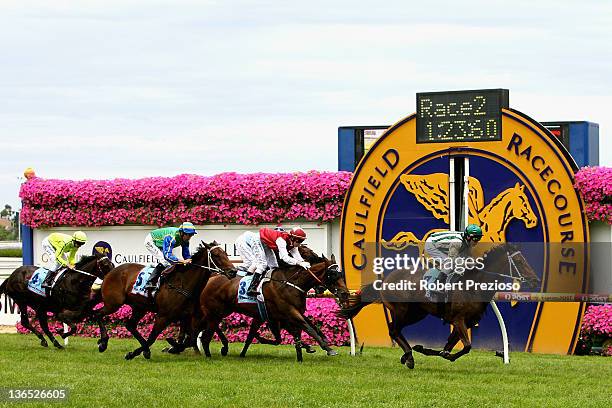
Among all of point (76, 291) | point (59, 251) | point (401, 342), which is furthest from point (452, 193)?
point (59, 251)

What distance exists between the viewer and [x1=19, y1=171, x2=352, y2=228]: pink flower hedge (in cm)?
1980

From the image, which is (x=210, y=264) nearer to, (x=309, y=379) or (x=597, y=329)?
(x=309, y=379)

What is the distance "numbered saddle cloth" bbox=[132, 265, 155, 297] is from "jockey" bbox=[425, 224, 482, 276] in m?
4.26

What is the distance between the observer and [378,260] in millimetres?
17062

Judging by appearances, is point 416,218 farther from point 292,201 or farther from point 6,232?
point 6,232

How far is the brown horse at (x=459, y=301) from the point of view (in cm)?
1427

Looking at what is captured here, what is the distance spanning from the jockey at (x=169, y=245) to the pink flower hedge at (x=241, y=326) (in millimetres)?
3115

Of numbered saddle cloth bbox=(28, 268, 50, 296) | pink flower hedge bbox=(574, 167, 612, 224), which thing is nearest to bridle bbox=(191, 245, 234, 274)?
numbered saddle cloth bbox=(28, 268, 50, 296)

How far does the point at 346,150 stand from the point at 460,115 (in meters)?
3.77

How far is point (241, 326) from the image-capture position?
1998 centimetres

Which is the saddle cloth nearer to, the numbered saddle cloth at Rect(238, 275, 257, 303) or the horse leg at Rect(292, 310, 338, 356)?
the numbered saddle cloth at Rect(238, 275, 257, 303)

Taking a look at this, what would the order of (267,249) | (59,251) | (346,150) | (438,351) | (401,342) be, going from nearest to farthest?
(438,351) < (401,342) < (267,249) < (59,251) < (346,150)

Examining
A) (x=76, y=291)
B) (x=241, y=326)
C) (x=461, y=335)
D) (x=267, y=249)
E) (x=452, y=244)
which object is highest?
(x=452, y=244)

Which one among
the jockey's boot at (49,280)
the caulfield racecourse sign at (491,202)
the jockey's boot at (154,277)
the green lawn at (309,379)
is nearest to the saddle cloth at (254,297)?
the green lawn at (309,379)
